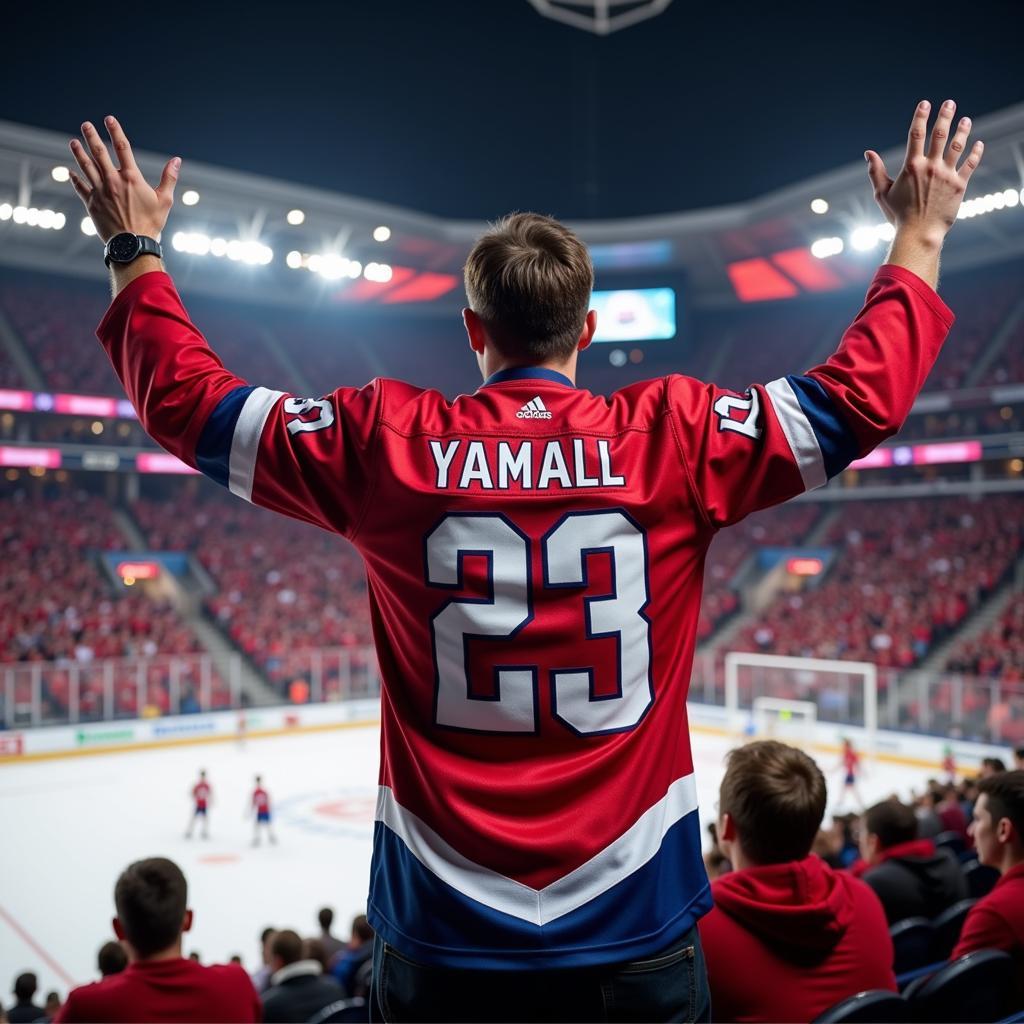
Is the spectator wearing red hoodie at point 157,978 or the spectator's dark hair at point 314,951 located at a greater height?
the spectator wearing red hoodie at point 157,978

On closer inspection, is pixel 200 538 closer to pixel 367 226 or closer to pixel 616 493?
pixel 367 226

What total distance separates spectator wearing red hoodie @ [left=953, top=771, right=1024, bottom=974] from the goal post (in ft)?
53.3

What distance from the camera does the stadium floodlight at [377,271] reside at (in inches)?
1157

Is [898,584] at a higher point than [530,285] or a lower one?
lower

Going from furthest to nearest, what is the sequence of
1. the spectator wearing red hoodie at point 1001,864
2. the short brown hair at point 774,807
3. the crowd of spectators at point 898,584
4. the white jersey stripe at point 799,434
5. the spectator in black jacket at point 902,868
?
the crowd of spectators at point 898,584, the spectator in black jacket at point 902,868, the spectator wearing red hoodie at point 1001,864, the short brown hair at point 774,807, the white jersey stripe at point 799,434

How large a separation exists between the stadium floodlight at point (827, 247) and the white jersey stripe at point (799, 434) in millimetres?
26714

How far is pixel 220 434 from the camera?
1.43 metres

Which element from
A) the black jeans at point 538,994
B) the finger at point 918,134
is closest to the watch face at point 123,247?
the black jeans at point 538,994

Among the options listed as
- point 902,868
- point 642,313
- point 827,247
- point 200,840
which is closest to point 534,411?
point 902,868

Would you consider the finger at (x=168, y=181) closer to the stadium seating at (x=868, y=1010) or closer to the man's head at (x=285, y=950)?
the stadium seating at (x=868, y=1010)

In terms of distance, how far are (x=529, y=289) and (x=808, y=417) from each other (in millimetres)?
458

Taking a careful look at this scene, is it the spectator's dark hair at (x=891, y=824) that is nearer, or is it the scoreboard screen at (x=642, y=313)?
the spectator's dark hair at (x=891, y=824)

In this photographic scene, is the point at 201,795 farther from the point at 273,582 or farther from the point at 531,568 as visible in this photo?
the point at 273,582

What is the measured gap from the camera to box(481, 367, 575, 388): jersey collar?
1.53 meters
